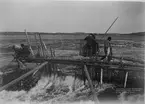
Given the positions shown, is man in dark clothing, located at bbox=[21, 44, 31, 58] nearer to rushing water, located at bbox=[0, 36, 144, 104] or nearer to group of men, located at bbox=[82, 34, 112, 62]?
rushing water, located at bbox=[0, 36, 144, 104]

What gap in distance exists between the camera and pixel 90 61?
3.43m

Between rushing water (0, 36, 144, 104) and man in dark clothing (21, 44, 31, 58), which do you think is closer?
rushing water (0, 36, 144, 104)

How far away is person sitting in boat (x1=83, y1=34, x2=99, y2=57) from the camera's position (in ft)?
11.5

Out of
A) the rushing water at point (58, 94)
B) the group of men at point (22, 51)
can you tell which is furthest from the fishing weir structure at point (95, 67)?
the rushing water at point (58, 94)

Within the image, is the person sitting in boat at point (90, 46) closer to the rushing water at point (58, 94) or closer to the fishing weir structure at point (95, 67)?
the fishing weir structure at point (95, 67)

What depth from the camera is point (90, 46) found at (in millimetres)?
3578

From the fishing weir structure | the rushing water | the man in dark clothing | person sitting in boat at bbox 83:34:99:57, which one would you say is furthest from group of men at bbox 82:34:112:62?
the man in dark clothing

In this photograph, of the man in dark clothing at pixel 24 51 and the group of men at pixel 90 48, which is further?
the man in dark clothing at pixel 24 51

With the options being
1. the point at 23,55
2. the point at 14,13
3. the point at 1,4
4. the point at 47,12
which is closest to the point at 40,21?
the point at 47,12

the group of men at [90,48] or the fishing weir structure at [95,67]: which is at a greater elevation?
the group of men at [90,48]

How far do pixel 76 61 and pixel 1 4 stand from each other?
6.75 ft

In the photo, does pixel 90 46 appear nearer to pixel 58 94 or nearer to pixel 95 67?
pixel 95 67

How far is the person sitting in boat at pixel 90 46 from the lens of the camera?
11.5ft

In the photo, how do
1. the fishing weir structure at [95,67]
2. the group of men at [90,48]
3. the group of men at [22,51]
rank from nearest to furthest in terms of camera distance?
the fishing weir structure at [95,67] < the group of men at [90,48] < the group of men at [22,51]
